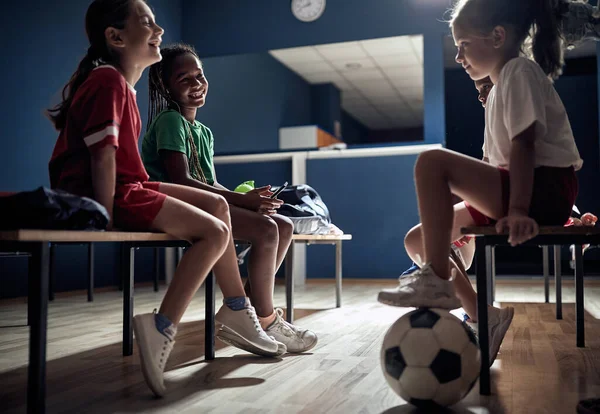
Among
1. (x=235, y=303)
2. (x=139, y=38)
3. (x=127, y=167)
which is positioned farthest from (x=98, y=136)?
(x=235, y=303)

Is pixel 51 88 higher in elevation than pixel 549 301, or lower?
higher

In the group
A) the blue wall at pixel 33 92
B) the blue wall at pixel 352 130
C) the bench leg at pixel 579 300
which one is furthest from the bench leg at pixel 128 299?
the blue wall at pixel 352 130

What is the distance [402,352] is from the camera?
1151mm

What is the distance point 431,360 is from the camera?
112 centimetres

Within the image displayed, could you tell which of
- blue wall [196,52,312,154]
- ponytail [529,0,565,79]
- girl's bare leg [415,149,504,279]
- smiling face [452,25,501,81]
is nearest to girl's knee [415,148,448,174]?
girl's bare leg [415,149,504,279]

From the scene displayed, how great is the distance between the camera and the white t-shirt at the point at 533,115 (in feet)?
4.17

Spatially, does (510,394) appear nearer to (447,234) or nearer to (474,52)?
(447,234)

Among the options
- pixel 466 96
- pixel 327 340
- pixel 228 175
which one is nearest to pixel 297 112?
pixel 466 96

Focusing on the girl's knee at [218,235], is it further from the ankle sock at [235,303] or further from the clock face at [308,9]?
the clock face at [308,9]

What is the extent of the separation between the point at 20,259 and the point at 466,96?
5.29 metres

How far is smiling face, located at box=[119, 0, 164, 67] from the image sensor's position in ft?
4.75

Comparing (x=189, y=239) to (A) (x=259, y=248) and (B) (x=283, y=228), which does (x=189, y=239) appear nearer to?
(A) (x=259, y=248)

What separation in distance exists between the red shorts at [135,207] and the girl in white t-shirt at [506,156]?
55 centimetres

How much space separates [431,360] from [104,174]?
0.76m
